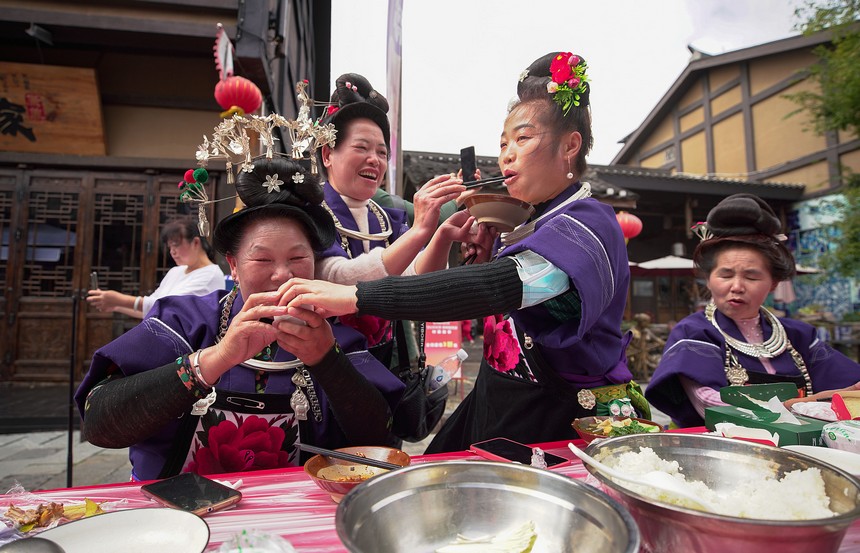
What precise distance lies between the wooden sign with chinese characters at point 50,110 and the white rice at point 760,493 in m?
8.81

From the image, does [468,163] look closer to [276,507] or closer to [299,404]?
[299,404]

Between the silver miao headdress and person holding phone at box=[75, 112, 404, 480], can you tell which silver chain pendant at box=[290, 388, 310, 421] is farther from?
the silver miao headdress

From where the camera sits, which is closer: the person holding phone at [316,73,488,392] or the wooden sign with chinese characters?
the person holding phone at [316,73,488,392]

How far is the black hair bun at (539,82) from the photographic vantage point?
2072 mm

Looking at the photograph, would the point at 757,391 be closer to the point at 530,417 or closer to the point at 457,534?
the point at 530,417

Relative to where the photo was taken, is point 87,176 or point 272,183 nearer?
point 272,183

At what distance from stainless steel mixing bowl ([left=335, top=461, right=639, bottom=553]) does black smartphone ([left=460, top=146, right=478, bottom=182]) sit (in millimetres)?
1512

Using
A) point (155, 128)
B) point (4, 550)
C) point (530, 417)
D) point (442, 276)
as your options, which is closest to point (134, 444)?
point (4, 550)

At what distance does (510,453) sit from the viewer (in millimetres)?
1625

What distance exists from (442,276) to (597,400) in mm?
955

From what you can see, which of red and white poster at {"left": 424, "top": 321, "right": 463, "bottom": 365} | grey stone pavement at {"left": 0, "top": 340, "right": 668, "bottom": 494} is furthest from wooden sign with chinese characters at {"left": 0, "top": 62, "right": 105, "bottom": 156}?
red and white poster at {"left": 424, "top": 321, "right": 463, "bottom": 365}

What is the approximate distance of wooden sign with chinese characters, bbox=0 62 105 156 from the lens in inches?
271

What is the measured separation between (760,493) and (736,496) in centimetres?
6

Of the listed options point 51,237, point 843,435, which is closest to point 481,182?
point 843,435
